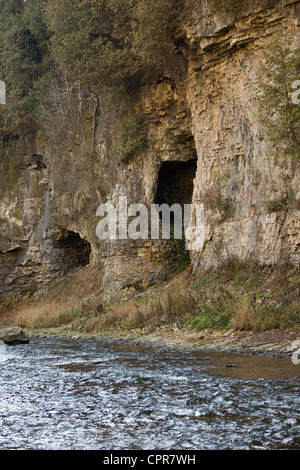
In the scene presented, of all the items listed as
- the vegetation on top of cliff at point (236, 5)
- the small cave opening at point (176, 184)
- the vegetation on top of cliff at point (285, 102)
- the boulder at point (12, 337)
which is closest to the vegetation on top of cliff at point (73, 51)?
the vegetation on top of cliff at point (236, 5)

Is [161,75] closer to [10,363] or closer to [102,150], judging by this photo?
[102,150]

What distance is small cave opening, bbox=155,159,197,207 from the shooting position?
23625 millimetres

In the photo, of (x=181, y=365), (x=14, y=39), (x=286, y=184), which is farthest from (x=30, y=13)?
(x=181, y=365)

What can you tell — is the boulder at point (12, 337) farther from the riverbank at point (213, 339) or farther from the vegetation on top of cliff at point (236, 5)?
the vegetation on top of cliff at point (236, 5)

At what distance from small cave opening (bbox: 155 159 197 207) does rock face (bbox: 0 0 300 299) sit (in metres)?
0.05

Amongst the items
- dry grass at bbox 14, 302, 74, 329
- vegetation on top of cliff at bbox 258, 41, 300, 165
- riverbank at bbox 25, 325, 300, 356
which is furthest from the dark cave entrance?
vegetation on top of cliff at bbox 258, 41, 300, 165

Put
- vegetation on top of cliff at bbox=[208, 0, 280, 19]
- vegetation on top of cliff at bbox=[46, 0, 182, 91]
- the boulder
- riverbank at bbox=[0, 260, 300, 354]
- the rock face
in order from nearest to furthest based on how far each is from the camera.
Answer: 1. riverbank at bbox=[0, 260, 300, 354]
2. vegetation on top of cliff at bbox=[208, 0, 280, 19]
3. the rock face
4. the boulder
5. vegetation on top of cliff at bbox=[46, 0, 182, 91]

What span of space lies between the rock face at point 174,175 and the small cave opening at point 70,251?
0.18ft

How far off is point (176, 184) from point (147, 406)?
57.5ft

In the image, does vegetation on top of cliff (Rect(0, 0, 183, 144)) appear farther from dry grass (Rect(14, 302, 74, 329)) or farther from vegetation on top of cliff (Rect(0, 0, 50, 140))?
dry grass (Rect(14, 302, 74, 329))

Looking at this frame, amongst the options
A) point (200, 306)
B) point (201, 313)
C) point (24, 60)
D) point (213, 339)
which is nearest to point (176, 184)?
point (200, 306)

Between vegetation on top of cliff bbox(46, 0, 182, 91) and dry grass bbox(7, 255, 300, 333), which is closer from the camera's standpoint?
dry grass bbox(7, 255, 300, 333)

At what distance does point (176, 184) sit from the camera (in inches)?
949

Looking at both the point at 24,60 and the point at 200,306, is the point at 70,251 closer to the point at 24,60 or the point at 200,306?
the point at 24,60
